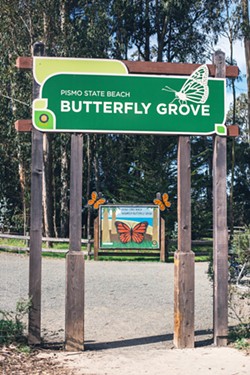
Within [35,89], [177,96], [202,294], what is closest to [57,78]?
[35,89]

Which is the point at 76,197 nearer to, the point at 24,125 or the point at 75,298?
the point at 24,125

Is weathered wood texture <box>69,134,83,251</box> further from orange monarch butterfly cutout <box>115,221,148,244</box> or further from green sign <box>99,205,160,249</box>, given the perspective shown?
orange monarch butterfly cutout <box>115,221,148,244</box>

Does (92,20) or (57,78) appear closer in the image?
(57,78)

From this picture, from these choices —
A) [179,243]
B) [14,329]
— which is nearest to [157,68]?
[179,243]

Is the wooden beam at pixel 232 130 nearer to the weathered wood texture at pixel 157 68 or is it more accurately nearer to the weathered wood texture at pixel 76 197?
the weathered wood texture at pixel 157 68

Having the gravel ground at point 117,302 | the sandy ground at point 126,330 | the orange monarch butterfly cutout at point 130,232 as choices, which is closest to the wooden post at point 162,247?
the orange monarch butterfly cutout at point 130,232

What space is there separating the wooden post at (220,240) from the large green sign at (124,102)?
23 cm

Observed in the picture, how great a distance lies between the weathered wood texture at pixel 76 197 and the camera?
6.55 metres

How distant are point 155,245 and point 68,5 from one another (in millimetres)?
12836

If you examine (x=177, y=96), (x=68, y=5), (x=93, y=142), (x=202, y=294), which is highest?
(x=68, y=5)

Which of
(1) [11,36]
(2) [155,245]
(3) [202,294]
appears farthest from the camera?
(1) [11,36]

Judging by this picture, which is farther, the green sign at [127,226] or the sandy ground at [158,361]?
the green sign at [127,226]

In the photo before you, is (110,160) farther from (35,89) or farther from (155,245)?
(35,89)

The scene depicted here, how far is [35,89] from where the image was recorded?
6.64 meters
